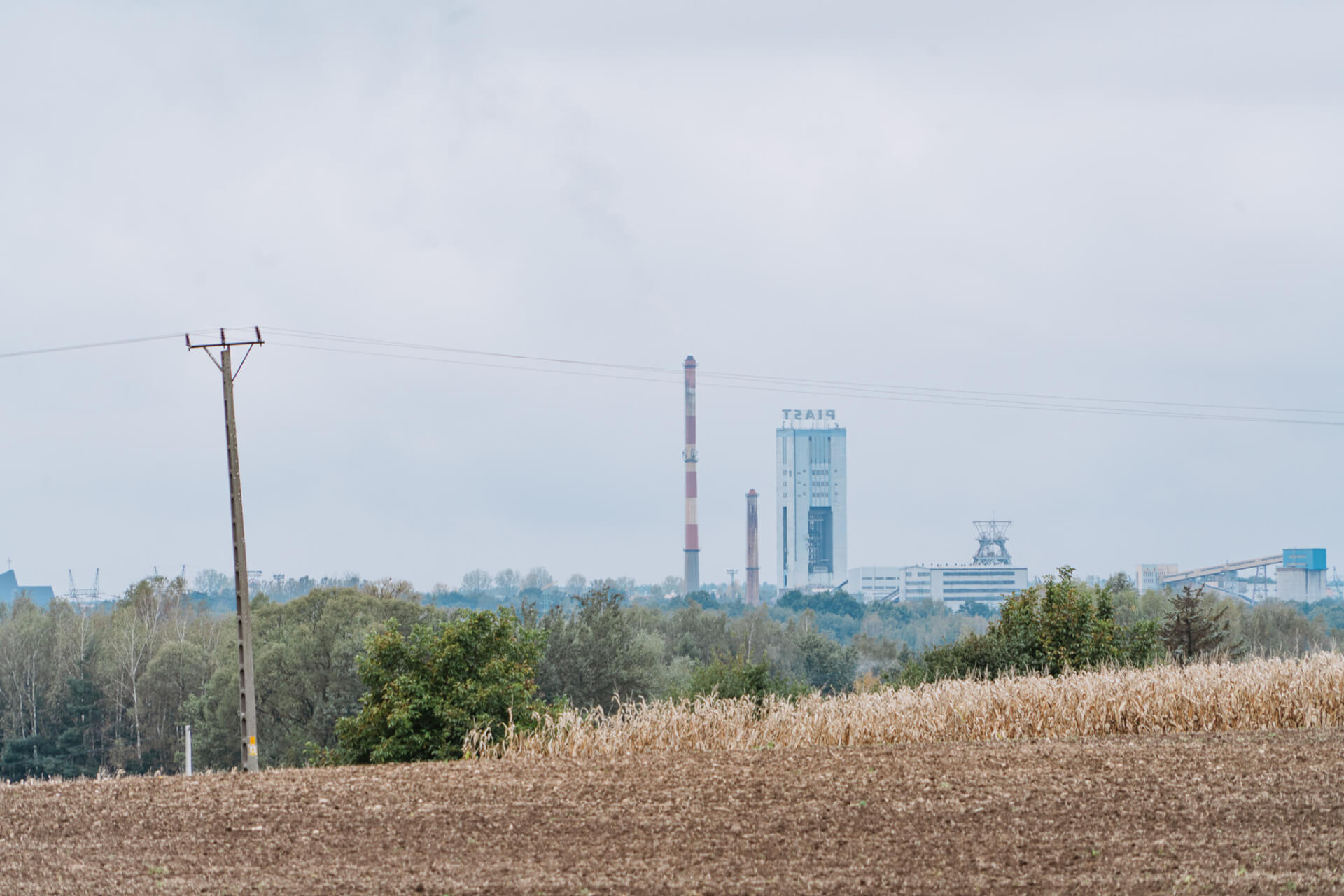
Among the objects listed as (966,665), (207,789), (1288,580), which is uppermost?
(207,789)

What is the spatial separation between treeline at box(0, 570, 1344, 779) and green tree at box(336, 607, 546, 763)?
1627 millimetres

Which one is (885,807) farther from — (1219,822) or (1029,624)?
(1029,624)

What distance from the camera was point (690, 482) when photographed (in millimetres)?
169000

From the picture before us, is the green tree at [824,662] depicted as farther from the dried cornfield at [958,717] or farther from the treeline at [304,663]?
the dried cornfield at [958,717]

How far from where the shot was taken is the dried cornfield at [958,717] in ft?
55.7

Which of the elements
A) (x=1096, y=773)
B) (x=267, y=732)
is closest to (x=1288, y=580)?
(x=267, y=732)

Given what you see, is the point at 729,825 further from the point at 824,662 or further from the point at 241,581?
the point at 824,662

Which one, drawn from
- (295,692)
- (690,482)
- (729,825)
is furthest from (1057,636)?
(690,482)

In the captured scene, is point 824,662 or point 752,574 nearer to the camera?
point 824,662

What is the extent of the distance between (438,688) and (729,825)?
21703 mm

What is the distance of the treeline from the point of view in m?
54.9

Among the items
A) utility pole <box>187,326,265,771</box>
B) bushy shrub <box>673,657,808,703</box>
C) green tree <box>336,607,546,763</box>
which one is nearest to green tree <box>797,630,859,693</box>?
bushy shrub <box>673,657,808,703</box>

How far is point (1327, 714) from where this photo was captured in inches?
712

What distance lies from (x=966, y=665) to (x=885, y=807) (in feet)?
79.3
